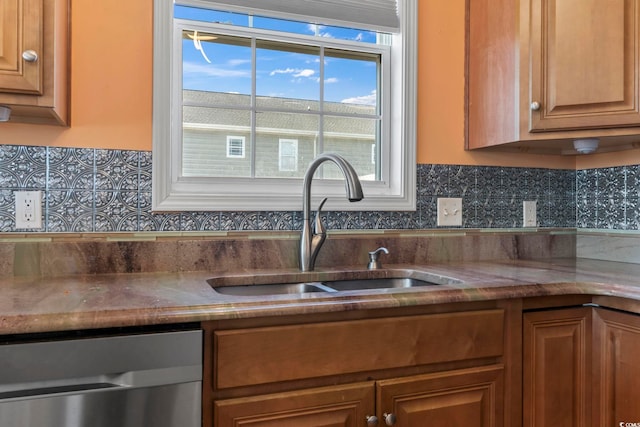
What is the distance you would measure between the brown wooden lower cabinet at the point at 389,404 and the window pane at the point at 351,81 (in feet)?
3.73

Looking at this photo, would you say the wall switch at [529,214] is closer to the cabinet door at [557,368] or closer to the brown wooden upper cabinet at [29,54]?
the cabinet door at [557,368]

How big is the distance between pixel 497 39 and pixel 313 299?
1.36 metres

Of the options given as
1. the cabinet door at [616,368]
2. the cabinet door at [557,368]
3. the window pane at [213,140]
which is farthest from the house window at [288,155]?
the cabinet door at [616,368]

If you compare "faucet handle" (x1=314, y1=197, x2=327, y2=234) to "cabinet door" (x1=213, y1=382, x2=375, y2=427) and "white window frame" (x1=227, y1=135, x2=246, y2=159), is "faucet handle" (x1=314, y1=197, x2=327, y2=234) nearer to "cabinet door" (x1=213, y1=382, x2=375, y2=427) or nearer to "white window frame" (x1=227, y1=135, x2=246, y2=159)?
"white window frame" (x1=227, y1=135, x2=246, y2=159)

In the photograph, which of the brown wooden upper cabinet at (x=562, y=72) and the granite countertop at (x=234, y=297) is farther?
the brown wooden upper cabinet at (x=562, y=72)

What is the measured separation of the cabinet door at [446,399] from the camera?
1.19 meters

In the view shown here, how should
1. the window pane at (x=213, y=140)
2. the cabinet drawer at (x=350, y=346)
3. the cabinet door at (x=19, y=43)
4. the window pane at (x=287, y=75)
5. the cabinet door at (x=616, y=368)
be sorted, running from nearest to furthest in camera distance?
the cabinet drawer at (x=350, y=346)
the cabinet door at (x=19, y=43)
the cabinet door at (x=616, y=368)
the window pane at (x=213, y=140)
the window pane at (x=287, y=75)

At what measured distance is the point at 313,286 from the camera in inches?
61.0

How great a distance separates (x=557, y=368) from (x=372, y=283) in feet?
2.07

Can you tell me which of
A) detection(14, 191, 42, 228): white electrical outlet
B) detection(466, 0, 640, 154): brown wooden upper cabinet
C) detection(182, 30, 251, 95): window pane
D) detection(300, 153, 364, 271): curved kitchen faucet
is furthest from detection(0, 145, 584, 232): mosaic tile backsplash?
detection(182, 30, 251, 95): window pane

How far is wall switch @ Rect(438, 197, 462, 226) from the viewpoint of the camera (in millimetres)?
1932

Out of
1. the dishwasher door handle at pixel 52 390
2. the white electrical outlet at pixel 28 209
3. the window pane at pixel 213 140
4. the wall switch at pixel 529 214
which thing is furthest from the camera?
the wall switch at pixel 529 214

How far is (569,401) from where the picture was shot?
138cm

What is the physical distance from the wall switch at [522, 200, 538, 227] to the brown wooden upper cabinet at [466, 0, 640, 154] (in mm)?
307
